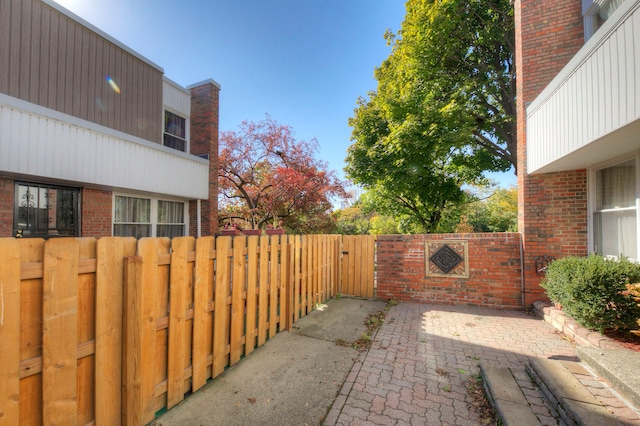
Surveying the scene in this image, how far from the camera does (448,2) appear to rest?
958 centimetres

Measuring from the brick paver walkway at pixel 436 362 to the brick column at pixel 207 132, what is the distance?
7354mm

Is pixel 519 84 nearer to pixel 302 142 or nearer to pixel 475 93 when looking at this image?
pixel 475 93

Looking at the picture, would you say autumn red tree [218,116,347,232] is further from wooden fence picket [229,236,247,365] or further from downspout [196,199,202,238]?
wooden fence picket [229,236,247,365]

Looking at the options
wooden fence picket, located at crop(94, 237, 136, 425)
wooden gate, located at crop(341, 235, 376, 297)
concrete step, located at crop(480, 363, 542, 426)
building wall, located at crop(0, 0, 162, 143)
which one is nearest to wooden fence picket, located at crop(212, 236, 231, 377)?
wooden fence picket, located at crop(94, 237, 136, 425)

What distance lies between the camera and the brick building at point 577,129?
331 centimetres

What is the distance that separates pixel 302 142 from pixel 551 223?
35.1ft

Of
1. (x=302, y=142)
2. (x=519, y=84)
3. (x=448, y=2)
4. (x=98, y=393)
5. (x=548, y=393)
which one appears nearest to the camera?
(x=98, y=393)

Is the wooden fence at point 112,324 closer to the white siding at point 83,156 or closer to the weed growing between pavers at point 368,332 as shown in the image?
the weed growing between pavers at point 368,332

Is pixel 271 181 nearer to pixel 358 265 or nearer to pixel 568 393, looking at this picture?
pixel 358 265

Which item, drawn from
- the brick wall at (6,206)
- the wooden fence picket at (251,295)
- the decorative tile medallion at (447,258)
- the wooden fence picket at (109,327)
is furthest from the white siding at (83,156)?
the decorative tile medallion at (447,258)

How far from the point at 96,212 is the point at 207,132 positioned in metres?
4.51

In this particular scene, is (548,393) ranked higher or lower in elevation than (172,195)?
lower

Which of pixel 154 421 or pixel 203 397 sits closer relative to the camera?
pixel 154 421

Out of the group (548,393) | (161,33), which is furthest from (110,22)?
(548,393)
